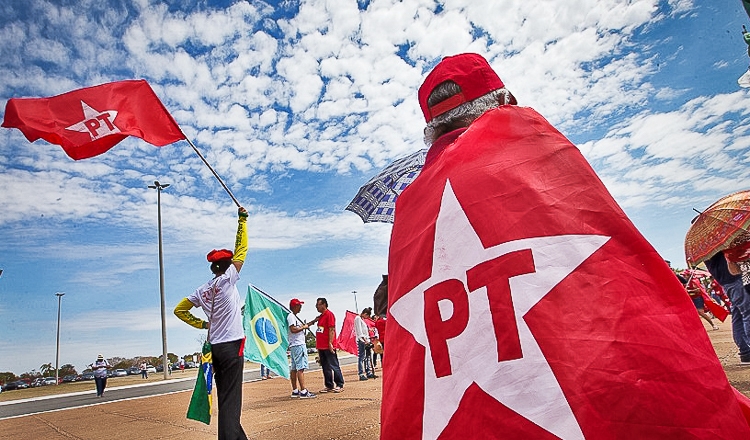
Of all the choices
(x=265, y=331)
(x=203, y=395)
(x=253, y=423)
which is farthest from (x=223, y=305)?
(x=265, y=331)

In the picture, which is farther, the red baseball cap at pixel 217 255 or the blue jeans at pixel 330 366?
the blue jeans at pixel 330 366

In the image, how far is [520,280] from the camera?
104cm

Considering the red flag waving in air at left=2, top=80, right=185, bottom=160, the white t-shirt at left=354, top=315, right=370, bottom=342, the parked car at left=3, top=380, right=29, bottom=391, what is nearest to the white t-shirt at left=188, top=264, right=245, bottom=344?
the red flag waving in air at left=2, top=80, right=185, bottom=160

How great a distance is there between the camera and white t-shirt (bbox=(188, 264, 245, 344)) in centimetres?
414

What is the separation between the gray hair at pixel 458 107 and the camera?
1.55m

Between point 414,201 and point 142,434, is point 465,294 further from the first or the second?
point 142,434

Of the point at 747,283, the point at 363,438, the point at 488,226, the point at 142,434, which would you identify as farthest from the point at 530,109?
the point at 142,434

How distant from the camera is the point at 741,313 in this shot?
5.53 meters

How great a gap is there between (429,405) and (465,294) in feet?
0.86

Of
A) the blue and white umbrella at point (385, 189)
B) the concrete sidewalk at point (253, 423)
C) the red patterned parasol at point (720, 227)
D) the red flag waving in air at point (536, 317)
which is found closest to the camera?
the red flag waving in air at point (536, 317)

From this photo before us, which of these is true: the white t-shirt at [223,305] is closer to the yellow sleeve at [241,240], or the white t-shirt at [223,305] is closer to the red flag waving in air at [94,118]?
the yellow sleeve at [241,240]

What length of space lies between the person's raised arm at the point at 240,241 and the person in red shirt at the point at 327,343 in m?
5.18

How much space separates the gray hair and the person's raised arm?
2.93 metres

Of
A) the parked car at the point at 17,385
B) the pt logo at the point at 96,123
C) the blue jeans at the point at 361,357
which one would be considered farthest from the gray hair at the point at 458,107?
the parked car at the point at 17,385
